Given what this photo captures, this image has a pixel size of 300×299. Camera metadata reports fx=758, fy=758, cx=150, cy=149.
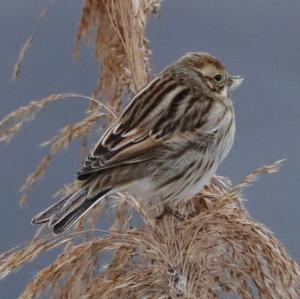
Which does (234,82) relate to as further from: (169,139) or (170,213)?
(170,213)

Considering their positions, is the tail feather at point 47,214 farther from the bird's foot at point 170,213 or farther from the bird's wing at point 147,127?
the bird's foot at point 170,213

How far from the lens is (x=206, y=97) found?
3.17m

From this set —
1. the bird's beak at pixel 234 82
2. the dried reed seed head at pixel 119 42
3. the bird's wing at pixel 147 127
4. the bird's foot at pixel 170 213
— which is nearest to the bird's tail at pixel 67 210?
the bird's wing at pixel 147 127

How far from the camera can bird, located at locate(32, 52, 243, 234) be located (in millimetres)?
2775

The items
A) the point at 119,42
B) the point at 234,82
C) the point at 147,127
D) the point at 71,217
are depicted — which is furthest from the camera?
the point at 234,82

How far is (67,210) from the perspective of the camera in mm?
2494

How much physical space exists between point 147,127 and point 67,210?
58cm

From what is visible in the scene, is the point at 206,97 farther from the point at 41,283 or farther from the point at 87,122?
the point at 41,283

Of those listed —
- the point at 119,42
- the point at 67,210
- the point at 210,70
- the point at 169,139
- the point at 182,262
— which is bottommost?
the point at 182,262

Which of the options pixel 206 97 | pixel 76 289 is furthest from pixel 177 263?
pixel 206 97

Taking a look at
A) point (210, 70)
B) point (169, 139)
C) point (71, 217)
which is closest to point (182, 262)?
point (71, 217)

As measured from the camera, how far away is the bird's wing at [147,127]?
281 centimetres

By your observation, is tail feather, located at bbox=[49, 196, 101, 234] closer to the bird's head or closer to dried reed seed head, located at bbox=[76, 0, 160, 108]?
dried reed seed head, located at bbox=[76, 0, 160, 108]

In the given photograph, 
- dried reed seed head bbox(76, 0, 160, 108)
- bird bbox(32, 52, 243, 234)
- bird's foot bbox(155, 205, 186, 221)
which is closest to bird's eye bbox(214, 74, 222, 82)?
bird bbox(32, 52, 243, 234)
